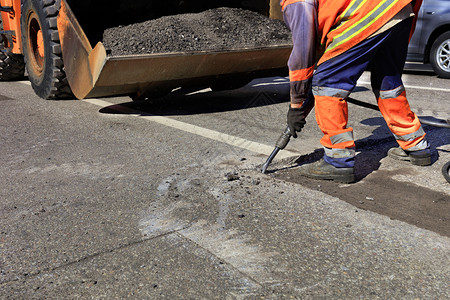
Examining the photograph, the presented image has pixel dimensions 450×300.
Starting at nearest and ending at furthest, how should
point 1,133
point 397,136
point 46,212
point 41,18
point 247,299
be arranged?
point 247,299 < point 46,212 < point 397,136 < point 1,133 < point 41,18

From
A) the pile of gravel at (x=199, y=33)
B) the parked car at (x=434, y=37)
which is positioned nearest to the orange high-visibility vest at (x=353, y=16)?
the pile of gravel at (x=199, y=33)

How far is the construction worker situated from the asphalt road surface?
229 mm

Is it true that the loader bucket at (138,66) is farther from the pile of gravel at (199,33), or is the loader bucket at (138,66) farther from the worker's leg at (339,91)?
the worker's leg at (339,91)

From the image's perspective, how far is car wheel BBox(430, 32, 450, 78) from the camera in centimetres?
817

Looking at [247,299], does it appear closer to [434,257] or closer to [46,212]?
[434,257]

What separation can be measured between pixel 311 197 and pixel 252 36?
2.95m

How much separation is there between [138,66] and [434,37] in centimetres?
585

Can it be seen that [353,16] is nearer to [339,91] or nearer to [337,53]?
[337,53]

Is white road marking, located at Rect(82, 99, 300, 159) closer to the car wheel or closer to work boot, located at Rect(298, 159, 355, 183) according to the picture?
work boot, located at Rect(298, 159, 355, 183)

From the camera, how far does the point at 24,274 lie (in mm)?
2195

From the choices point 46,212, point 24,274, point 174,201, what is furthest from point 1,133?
point 24,274

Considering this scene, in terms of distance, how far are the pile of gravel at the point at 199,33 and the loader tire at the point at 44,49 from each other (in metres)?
0.54

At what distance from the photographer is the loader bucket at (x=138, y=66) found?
14.9 ft

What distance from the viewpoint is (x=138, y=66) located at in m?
4.64
